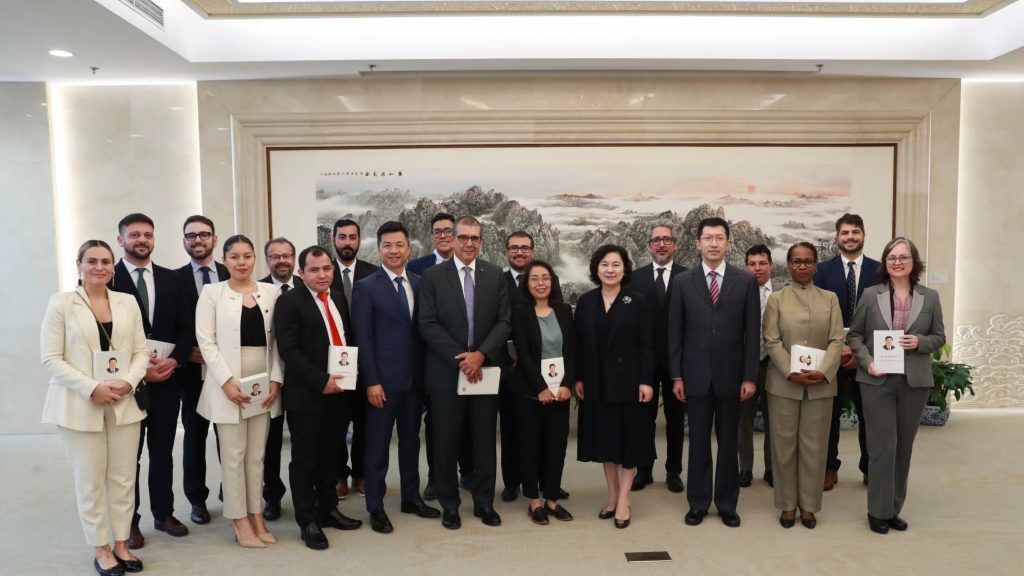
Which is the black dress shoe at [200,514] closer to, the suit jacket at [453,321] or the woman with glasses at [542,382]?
the suit jacket at [453,321]

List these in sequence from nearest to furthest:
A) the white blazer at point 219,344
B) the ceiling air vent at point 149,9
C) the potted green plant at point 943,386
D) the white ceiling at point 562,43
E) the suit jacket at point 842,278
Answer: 1. the white blazer at point 219,344
2. the suit jacket at point 842,278
3. the ceiling air vent at point 149,9
4. the white ceiling at point 562,43
5. the potted green plant at point 943,386

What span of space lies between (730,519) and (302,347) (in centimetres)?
281

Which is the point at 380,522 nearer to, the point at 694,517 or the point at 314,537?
the point at 314,537

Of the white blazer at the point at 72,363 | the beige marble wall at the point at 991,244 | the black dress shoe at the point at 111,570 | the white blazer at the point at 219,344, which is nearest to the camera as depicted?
the white blazer at the point at 72,363

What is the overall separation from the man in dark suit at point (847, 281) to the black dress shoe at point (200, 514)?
14.1 feet

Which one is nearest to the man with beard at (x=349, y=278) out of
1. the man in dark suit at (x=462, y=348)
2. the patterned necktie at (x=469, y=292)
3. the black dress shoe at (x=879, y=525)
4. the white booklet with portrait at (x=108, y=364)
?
the man in dark suit at (x=462, y=348)

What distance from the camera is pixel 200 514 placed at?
4363 mm

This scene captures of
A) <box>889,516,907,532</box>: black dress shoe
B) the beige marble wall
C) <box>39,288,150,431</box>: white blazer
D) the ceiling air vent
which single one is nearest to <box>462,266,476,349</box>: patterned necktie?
<box>39,288,150,431</box>: white blazer

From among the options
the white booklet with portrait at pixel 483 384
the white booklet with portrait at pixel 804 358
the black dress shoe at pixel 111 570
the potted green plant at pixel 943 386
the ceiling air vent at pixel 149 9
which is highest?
the ceiling air vent at pixel 149 9

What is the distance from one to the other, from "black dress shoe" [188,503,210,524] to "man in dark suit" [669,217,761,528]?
3085 mm

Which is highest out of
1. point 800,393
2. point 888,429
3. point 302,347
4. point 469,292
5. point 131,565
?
point 469,292

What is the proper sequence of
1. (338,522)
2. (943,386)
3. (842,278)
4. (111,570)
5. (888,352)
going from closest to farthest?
(111,570), (888,352), (338,522), (842,278), (943,386)

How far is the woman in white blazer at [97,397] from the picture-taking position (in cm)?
346

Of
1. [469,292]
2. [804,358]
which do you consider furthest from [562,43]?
[804,358]
